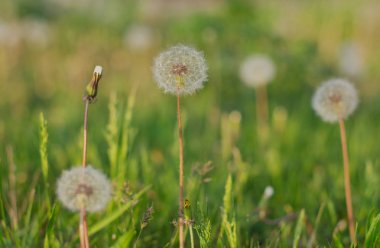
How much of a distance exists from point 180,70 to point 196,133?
6.53 ft

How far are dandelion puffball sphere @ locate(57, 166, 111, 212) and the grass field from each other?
15 cm

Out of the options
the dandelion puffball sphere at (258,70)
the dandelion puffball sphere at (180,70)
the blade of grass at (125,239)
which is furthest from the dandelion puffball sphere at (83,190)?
the dandelion puffball sphere at (258,70)

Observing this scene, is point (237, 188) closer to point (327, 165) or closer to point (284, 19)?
point (327, 165)

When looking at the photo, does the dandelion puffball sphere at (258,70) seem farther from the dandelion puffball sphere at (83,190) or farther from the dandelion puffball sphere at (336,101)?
the dandelion puffball sphere at (83,190)

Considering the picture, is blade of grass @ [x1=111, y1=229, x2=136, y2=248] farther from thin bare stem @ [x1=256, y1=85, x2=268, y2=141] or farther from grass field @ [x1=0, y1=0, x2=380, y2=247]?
thin bare stem @ [x1=256, y1=85, x2=268, y2=141]

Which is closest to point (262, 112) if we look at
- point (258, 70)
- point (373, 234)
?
point (258, 70)

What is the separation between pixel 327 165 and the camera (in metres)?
2.97

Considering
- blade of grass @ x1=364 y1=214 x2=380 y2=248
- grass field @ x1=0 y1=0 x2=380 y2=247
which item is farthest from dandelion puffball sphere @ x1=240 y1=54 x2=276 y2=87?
blade of grass @ x1=364 y1=214 x2=380 y2=248

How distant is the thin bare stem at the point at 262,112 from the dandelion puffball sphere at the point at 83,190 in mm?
1949

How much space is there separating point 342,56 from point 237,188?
276 cm

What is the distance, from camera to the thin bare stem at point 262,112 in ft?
11.1

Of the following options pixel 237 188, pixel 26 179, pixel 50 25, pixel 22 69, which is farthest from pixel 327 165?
pixel 50 25

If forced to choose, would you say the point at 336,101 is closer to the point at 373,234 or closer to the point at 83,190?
the point at 373,234

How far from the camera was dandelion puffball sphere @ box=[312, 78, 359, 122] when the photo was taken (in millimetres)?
1995
